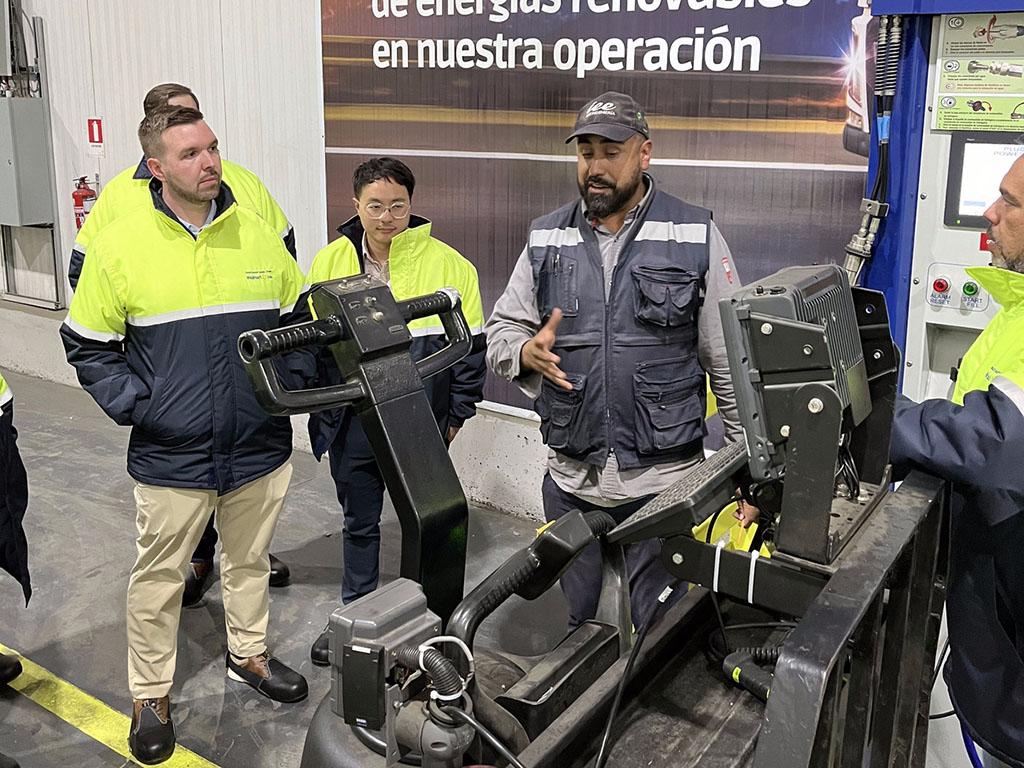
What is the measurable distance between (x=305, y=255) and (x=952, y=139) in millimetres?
3453

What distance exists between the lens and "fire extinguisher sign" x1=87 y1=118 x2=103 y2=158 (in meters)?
6.17

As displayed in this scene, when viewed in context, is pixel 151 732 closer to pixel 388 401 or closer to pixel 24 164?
pixel 388 401

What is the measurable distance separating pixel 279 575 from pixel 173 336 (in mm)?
1481

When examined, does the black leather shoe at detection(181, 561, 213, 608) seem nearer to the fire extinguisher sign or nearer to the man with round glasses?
the man with round glasses

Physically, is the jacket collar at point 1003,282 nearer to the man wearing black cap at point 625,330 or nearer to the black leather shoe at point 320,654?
the man wearing black cap at point 625,330

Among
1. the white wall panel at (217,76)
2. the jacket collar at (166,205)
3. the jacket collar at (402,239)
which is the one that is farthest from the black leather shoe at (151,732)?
the white wall panel at (217,76)

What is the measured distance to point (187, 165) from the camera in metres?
2.73

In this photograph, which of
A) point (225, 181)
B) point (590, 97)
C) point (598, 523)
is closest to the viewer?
point (598, 523)

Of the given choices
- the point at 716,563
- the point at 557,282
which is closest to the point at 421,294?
the point at 557,282

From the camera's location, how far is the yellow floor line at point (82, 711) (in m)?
2.89

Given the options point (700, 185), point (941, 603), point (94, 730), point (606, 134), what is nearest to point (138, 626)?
point (94, 730)

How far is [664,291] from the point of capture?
2.58m

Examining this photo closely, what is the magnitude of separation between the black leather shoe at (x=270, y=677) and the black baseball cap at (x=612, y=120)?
194cm

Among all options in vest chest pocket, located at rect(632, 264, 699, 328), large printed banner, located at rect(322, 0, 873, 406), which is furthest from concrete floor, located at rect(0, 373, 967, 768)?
vest chest pocket, located at rect(632, 264, 699, 328)
